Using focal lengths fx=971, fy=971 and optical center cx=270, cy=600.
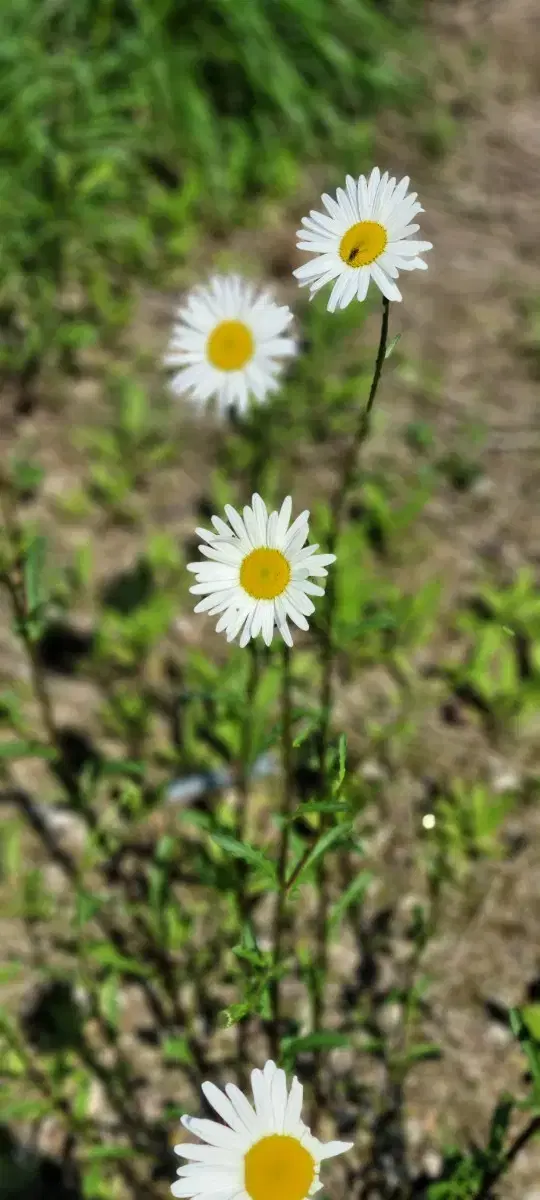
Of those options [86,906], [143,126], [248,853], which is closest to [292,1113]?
[248,853]

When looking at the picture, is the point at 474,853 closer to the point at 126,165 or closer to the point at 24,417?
the point at 24,417

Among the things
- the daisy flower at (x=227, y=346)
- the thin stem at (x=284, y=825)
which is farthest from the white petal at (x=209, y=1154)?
the daisy flower at (x=227, y=346)

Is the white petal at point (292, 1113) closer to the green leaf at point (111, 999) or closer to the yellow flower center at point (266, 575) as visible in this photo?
the yellow flower center at point (266, 575)

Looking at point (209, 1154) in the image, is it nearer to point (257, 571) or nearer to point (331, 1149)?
point (331, 1149)

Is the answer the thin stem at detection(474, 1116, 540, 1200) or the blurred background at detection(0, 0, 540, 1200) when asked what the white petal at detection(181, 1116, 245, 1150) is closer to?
the blurred background at detection(0, 0, 540, 1200)

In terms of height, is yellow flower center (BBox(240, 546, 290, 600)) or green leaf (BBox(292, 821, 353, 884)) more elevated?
yellow flower center (BBox(240, 546, 290, 600))

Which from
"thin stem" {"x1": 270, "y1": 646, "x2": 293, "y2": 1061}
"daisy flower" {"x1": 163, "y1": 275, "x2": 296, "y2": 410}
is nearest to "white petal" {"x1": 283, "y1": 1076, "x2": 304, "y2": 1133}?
"thin stem" {"x1": 270, "y1": 646, "x2": 293, "y2": 1061}
